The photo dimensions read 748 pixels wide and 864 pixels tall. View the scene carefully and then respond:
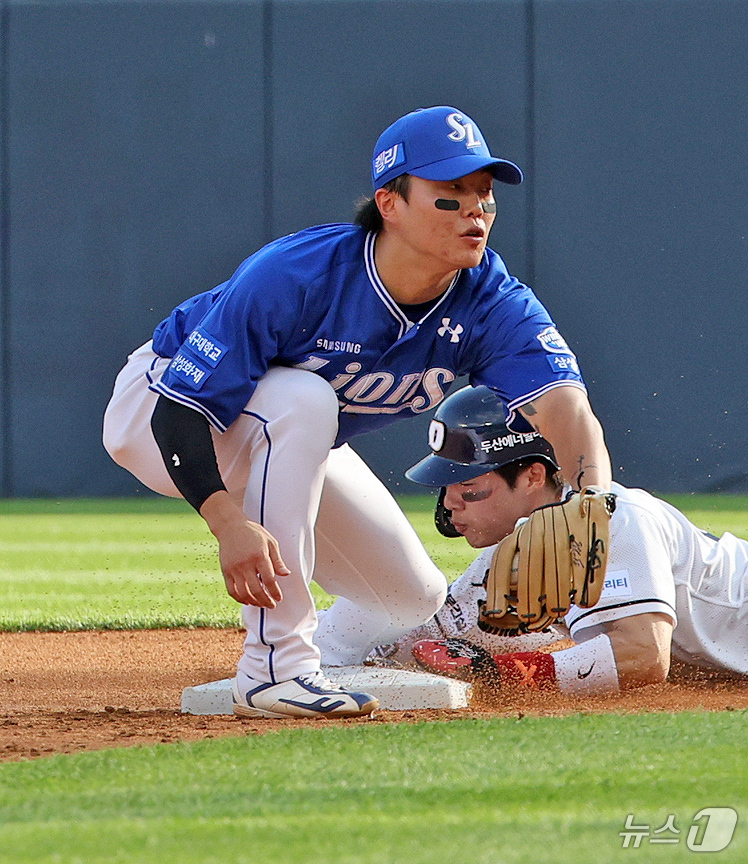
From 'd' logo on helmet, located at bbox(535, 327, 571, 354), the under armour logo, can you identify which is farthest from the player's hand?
'd' logo on helmet, located at bbox(535, 327, 571, 354)

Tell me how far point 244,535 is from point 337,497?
557 mm

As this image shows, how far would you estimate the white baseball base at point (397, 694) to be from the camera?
270 cm

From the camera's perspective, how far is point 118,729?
2441 mm

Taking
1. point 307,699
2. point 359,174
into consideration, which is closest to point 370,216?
point 307,699

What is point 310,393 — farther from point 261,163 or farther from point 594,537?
point 261,163

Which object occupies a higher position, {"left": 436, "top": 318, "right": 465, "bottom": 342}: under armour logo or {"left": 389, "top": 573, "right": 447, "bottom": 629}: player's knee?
{"left": 436, "top": 318, "right": 465, "bottom": 342}: under armour logo

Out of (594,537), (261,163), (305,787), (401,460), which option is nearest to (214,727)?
(305,787)

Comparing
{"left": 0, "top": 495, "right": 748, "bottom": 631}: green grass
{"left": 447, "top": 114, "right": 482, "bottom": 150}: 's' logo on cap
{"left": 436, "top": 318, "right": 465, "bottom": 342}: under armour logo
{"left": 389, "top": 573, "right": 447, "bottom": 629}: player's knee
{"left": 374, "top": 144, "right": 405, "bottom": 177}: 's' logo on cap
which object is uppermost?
{"left": 447, "top": 114, "right": 482, "bottom": 150}: 's' logo on cap

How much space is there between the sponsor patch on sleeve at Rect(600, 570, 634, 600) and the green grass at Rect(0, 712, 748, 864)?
1.35ft

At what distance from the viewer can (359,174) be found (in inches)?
425

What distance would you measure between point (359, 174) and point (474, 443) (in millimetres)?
7929

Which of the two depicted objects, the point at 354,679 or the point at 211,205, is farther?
the point at 211,205

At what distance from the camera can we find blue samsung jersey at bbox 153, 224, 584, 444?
255cm

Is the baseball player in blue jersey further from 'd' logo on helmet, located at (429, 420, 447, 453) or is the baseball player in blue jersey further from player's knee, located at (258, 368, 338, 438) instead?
'd' logo on helmet, located at (429, 420, 447, 453)
